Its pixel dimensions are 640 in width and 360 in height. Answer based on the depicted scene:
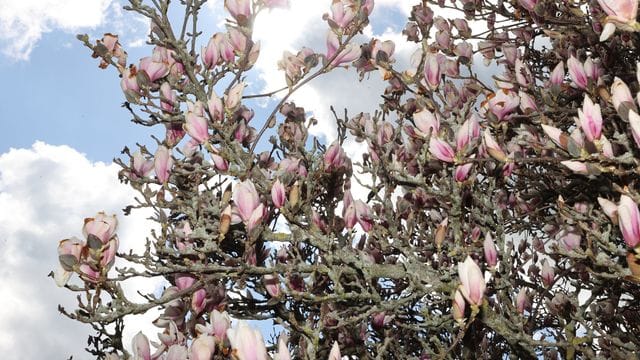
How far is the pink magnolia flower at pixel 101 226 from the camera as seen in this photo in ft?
8.53

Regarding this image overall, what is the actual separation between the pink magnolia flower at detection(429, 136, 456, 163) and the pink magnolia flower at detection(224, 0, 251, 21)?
1242mm

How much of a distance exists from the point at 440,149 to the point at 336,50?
0.96 m

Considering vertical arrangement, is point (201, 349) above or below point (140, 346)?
below

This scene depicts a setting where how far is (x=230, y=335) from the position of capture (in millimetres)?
2164

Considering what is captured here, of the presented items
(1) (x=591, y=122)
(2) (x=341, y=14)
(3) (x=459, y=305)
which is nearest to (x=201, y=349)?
(3) (x=459, y=305)

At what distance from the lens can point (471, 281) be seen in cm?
244

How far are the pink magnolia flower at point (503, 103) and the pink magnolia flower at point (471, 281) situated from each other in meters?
1.44

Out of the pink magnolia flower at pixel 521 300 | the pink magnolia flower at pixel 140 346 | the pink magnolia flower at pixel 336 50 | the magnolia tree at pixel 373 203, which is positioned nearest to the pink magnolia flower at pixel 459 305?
the magnolia tree at pixel 373 203

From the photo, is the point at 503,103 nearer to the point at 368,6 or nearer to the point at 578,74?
the point at 578,74

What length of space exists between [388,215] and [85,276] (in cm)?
159

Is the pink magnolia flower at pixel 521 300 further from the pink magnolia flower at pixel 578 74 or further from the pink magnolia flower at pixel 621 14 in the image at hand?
the pink magnolia flower at pixel 621 14

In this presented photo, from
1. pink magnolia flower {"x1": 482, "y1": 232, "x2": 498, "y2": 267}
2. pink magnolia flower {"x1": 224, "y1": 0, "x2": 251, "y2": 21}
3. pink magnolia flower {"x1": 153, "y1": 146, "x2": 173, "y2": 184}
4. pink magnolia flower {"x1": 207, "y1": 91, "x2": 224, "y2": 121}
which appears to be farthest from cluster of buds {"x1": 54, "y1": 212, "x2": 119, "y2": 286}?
pink magnolia flower {"x1": 482, "y1": 232, "x2": 498, "y2": 267}

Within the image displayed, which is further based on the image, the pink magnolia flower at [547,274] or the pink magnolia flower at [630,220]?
the pink magnolia flower at [547,274]

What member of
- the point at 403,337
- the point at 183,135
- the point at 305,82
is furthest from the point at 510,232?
the point at 183,135
